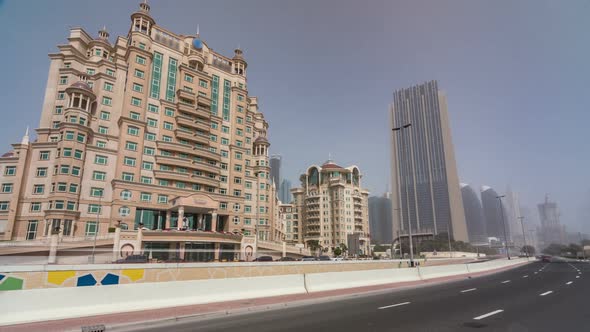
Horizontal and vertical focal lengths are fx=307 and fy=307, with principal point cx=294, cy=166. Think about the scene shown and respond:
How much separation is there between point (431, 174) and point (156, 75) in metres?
162

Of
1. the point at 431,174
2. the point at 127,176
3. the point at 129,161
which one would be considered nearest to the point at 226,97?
the point at 129,161

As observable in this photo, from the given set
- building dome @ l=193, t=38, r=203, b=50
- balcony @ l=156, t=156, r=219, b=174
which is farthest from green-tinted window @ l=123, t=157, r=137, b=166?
building dome @ l=193, t=38, r=203, b=50

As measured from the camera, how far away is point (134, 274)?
16.4 m

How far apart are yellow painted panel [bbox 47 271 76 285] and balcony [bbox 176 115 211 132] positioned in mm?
50374

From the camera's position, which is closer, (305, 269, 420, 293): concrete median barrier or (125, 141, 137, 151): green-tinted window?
(305, 269, 420, 293): concrete median barrier

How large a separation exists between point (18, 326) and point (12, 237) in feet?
159

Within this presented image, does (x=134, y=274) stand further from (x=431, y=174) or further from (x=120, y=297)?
(x=431, y=174)

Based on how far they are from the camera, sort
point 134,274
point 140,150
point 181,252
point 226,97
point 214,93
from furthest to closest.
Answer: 1. point 226,97
2. point 214,93
3. point 140,150
4. point 181,252
5. point 134,274

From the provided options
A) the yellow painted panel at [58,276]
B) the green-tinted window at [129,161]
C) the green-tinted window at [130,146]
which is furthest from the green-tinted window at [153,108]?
the yellow painted panel at [58,276]

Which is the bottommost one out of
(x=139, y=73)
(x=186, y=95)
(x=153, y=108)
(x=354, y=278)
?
(x=354, y=278)

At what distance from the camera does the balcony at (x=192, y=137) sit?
59.6m

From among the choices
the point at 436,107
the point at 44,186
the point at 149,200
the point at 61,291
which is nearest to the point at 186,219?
the point at 149,200

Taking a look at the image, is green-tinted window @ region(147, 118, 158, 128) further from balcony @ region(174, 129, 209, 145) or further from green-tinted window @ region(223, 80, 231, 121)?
green-tinted window @ region(223, 80, 231, 121)

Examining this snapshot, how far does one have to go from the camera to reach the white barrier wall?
9.92 metres
